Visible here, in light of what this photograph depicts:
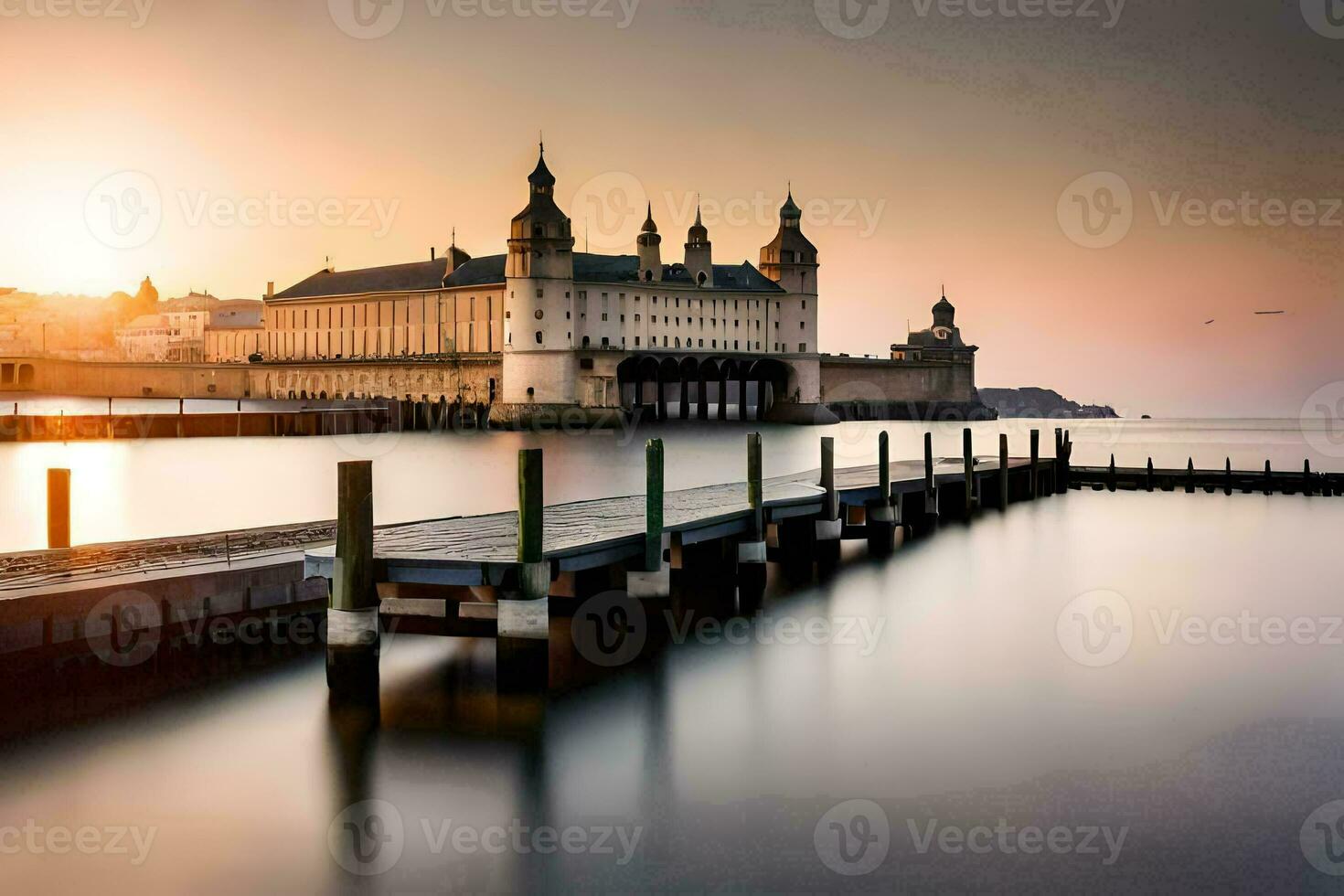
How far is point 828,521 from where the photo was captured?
15.1 meters

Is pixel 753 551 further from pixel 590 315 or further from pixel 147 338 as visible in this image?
pixel 147 338

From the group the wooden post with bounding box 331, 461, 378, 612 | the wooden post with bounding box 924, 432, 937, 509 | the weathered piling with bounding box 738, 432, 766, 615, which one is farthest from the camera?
the wooden post with bounding box 924, 432, 937, 509

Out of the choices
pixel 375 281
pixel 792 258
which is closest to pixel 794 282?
pixel 792 258

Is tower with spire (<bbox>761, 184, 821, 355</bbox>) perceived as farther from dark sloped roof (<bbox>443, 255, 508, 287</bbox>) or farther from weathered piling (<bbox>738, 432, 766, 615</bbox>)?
weathered piling (<bbox>738, 432, 766, 615</bbox>)

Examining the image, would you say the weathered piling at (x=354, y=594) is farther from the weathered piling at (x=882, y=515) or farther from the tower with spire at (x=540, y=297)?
the tower with spire at (x=540, y=297)

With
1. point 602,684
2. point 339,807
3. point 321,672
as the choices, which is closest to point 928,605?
point 602,684

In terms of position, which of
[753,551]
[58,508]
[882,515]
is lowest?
[753,551]

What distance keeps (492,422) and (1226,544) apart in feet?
153

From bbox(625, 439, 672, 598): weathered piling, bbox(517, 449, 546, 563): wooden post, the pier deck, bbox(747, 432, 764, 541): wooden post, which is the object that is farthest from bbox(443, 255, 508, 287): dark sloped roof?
bbox(517, 449, 546, 563): wooden post

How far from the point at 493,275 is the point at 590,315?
8.20 m

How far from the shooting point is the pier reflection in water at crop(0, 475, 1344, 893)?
5.88 m

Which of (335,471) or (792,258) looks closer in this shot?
(335,471)

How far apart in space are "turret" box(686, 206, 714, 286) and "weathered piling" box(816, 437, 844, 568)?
2148 inches

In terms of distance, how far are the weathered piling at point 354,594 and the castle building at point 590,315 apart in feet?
175
